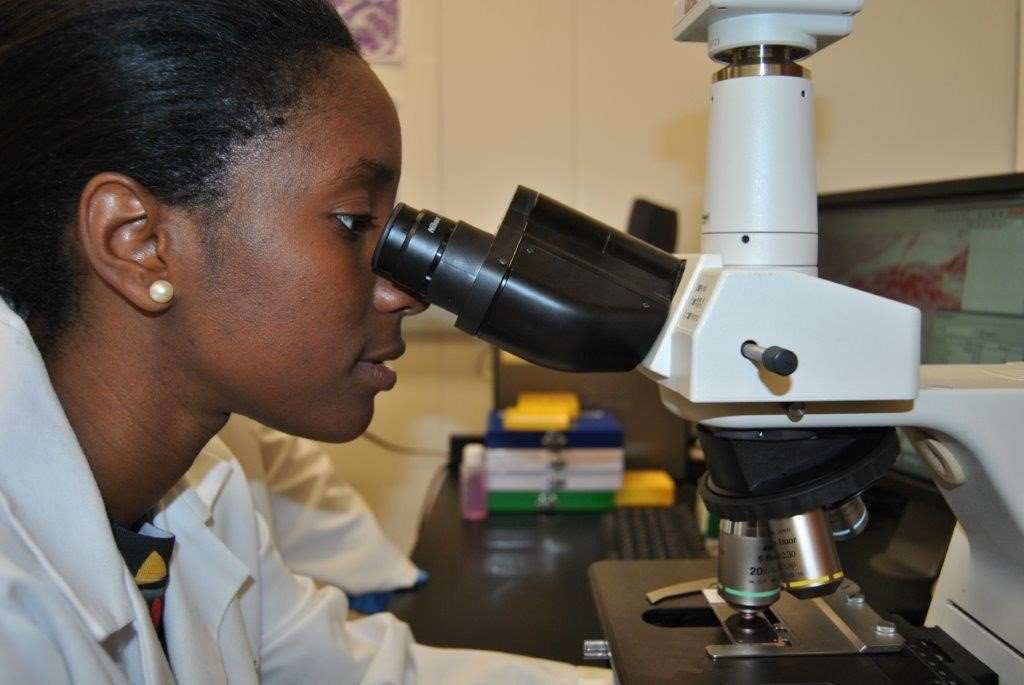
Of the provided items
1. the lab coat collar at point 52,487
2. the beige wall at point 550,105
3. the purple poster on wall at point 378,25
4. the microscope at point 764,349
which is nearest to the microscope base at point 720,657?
the microscope at point 764,349

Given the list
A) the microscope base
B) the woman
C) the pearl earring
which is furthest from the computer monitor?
the pearl earring

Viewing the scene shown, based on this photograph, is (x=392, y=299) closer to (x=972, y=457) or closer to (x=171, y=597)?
(x=171, y=597)

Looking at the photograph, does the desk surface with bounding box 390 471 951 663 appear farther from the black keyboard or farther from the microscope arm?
the microscope arm

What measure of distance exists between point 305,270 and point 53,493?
0.28 metres

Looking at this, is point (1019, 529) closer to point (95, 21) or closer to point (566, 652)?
point (566, 652)

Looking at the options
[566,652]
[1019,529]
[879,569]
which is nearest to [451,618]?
[566,652]

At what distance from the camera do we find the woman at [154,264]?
0.71 meters

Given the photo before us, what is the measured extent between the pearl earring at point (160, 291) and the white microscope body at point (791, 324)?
0.40 meters

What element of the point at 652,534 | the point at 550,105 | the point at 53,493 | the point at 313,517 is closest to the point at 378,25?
the point at 550,105

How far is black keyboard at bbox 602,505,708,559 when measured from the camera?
1353mm

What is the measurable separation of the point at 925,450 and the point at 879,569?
20.0 inches

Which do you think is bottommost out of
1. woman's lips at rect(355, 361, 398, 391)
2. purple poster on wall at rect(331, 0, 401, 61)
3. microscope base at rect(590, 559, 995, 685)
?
microscope base at rect(590, 559, 995, 685)

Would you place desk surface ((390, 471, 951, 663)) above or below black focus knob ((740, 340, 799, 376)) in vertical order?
below

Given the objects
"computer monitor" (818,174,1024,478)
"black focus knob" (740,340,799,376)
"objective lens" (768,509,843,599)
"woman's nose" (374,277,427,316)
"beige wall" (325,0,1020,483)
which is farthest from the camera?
"beige wall" (325,0,1020,483)
